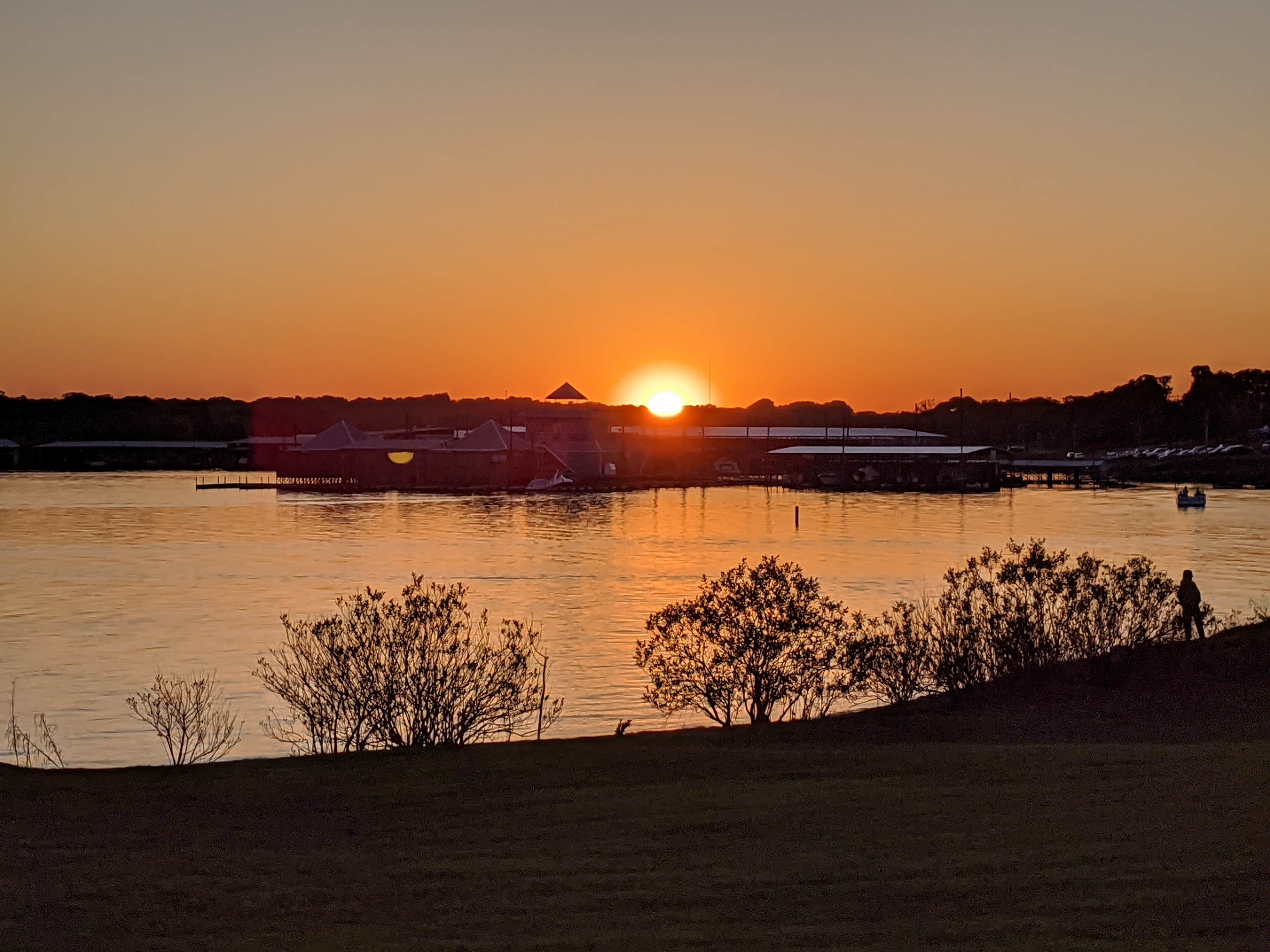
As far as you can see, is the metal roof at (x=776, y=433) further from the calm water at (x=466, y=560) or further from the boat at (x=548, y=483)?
the calm water at (x=466, y=560)

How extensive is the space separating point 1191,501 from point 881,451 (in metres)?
34.9

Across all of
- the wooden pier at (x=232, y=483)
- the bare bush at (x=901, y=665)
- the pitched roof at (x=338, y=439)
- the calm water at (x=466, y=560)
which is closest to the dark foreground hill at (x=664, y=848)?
the bare bush at (x=901, y=665)

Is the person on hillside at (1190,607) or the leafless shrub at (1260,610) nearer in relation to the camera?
the person on hillside at (1190,607)

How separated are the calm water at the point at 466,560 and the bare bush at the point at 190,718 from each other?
0.99ft

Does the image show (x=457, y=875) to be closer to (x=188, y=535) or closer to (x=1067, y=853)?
(x=1067, y=853)

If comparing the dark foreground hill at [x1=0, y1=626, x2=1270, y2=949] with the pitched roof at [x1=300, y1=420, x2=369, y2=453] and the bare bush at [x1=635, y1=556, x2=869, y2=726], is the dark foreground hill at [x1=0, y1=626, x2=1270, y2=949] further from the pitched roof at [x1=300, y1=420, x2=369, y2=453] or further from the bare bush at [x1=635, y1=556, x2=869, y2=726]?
the pitched roof at [x1=300, y1=420, x2=369, y2=453]

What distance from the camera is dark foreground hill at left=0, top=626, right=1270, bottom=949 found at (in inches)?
308

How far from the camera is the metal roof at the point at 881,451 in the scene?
354ft

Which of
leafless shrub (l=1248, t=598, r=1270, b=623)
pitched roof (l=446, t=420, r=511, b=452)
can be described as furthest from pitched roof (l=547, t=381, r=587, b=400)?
leafless shrub (l=1248, t=598, r=1270, b=623)

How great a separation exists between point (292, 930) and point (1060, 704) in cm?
1233

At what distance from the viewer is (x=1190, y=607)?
21.9m

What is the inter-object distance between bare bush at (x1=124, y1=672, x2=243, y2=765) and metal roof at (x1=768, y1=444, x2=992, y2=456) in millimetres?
89190

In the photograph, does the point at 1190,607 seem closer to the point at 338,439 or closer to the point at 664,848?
the point at 664,848

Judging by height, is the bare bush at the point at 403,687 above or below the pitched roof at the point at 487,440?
below
